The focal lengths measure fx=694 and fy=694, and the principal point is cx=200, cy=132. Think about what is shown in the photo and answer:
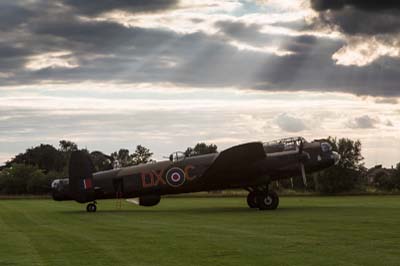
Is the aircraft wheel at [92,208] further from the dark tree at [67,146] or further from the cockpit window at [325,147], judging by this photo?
the dark tree at [67,146]

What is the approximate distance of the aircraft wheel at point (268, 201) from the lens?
33.7 meters

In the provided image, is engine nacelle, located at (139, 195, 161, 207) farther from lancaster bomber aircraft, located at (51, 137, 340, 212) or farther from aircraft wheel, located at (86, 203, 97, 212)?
aircraft wheel, located at (86, 203, 97, 212)

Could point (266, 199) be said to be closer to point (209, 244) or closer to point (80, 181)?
point (80, 181)

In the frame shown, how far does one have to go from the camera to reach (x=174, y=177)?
34.8 meters

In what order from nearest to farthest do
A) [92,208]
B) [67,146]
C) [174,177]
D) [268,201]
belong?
[268,201] < [174,177] < [92,208] < [67,146]

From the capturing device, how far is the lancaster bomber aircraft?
3453 centimetres

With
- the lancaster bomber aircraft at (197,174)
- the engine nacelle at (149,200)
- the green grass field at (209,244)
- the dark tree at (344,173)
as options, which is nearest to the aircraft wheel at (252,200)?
the lancaster bomber aircraft at (197,174)

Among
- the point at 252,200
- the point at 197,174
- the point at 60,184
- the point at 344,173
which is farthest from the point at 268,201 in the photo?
the point at 344,173

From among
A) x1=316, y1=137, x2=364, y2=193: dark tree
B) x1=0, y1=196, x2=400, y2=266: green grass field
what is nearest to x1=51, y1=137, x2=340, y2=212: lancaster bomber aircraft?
x1=0, y1=196, x2=400, y2=266: green grass field

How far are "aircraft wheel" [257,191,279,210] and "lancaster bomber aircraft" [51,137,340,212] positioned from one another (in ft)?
0.18

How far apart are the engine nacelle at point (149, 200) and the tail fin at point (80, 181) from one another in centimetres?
262

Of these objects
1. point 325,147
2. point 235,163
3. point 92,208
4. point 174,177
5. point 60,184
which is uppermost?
point 325,147

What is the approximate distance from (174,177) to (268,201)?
485 cm

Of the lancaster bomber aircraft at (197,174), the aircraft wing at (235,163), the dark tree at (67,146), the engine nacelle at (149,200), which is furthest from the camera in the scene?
the dark tree at (67,146)
